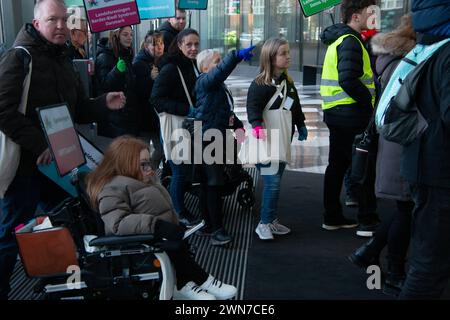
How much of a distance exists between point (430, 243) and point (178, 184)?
2697mm

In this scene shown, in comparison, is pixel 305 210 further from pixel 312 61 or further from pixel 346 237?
pixel 312 61

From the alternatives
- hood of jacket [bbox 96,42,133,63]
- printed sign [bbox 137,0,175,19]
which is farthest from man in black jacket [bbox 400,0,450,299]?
printed sign [bbox 137,0,175,19]

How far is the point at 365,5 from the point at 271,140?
1329mm

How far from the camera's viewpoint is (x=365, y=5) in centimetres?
444

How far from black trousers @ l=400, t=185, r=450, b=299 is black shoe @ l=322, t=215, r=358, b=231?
82.6 inches

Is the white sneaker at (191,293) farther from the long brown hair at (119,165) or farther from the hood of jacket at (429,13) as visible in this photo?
the hood of jacket at (429,13)

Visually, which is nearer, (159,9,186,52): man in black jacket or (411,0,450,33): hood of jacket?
(411,0,450,33): hood of jacket

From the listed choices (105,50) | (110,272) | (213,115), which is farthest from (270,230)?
(105,50)

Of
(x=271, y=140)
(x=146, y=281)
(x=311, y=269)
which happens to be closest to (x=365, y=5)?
(x=271, y=140)

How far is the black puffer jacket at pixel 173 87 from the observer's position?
466 centimetres

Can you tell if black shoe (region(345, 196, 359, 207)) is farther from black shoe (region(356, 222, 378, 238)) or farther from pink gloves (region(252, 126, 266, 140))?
pink gloves (region(252, 126, 266, 140))

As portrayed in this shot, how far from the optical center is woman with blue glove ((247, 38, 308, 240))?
172 inches

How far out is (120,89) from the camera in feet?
17.3

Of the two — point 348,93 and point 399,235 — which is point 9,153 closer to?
point 399,235
